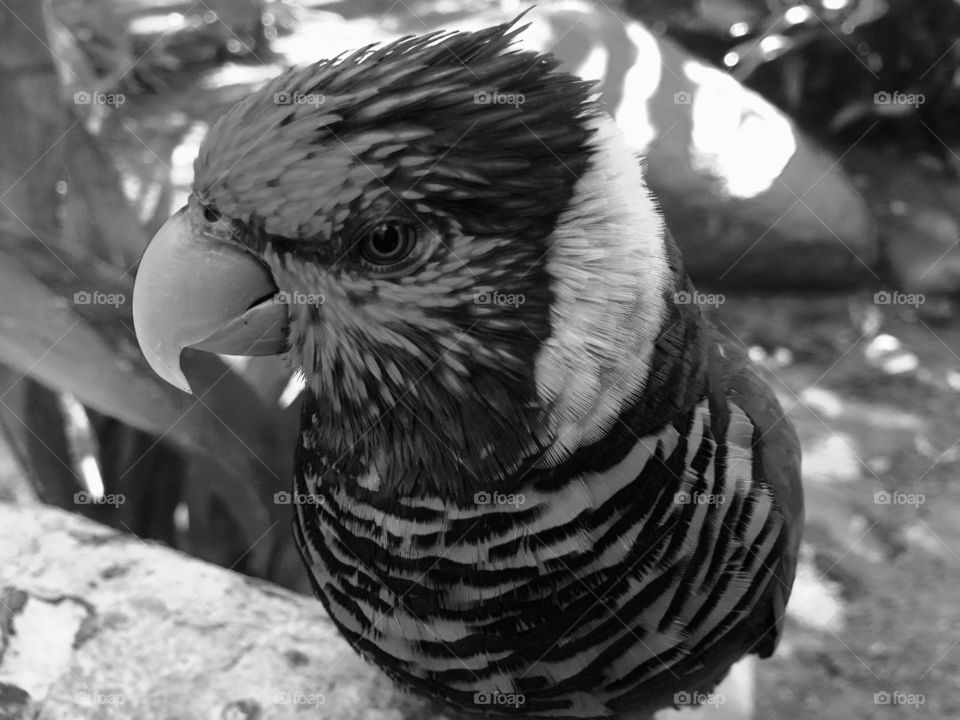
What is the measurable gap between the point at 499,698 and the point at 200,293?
0.85 m

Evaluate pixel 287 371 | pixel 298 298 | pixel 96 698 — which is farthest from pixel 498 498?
pixel 96 698

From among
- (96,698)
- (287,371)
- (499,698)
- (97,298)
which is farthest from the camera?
(97,298)

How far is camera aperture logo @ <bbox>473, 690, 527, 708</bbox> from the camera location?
4.90ft

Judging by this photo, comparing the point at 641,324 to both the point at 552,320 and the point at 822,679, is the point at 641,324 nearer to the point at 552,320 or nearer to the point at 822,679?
the point at 552,320

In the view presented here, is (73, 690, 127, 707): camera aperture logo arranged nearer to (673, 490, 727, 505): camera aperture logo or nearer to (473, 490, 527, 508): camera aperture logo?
(473, 490, 527, 508): camera aperture logo

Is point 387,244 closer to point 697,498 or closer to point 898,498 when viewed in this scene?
point 697,498

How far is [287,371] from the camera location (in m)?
1.95

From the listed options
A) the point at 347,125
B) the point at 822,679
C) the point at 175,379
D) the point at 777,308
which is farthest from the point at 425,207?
the point at 777,308

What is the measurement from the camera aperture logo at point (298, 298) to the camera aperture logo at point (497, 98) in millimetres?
339

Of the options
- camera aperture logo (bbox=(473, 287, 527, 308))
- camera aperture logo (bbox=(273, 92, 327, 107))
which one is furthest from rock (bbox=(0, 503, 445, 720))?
camera aperture logo (bbox=(273, 92, 327, 107))

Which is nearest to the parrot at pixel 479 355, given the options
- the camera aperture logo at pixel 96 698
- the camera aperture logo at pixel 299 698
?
the camera aperture logo at pixel 299 698

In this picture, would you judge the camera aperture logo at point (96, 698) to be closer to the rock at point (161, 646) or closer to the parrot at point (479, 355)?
the rock at point (161, 646)

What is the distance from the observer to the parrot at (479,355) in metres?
1.13

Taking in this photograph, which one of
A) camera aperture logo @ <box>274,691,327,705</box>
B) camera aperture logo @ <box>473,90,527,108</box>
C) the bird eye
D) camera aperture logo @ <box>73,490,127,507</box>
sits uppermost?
camera aperture logo @ <box>473,90,527,108</box>
